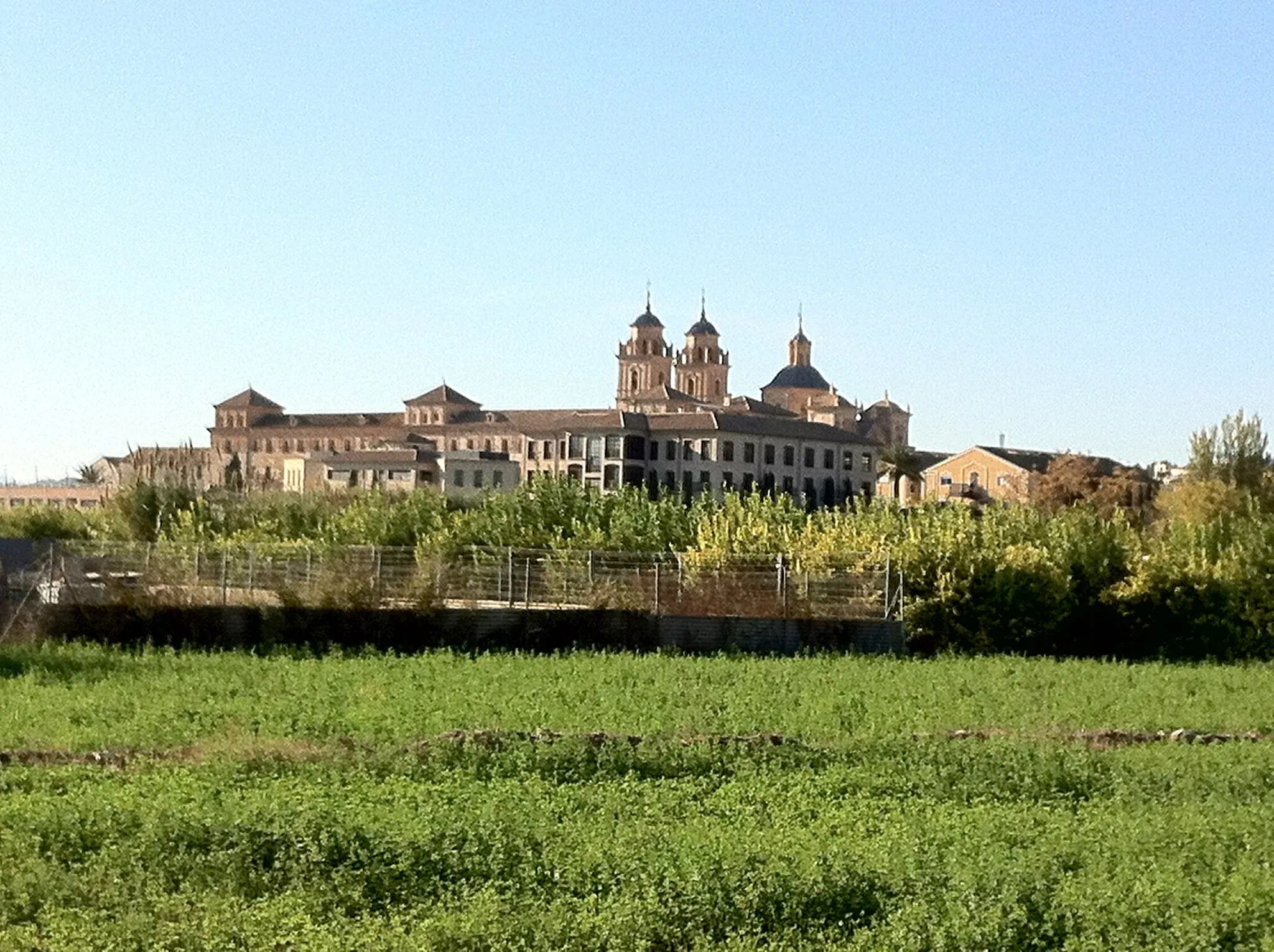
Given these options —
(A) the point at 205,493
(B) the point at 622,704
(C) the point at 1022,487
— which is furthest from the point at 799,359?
(B) the point at 622,704

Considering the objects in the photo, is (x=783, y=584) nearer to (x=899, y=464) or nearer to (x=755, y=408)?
(x=899, y=464)

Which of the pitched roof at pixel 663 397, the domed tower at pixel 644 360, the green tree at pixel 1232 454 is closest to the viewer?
the green tree at pixel 1232 454

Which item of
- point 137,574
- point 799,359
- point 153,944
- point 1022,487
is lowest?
point 153,944

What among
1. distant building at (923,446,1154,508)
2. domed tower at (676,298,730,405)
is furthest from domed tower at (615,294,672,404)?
distant building at (923,446,1154,508)

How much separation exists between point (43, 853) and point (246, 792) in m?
2.14

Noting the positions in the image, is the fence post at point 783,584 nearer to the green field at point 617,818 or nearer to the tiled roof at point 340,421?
the green field at point 617,818

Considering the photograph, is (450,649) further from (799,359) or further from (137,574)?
(799,359)

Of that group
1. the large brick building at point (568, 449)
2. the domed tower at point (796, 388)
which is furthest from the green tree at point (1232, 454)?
the domed tower at point (796, 388)

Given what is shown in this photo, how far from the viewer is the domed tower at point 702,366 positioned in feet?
521

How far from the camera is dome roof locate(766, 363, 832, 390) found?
156500mm

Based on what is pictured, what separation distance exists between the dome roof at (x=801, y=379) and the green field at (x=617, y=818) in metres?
137

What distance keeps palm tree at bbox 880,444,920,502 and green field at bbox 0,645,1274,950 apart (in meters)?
73.1

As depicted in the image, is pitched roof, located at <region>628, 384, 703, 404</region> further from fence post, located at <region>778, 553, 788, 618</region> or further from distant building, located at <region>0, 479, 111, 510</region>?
fence post, located at <region>778, 553, 788, 618</region>

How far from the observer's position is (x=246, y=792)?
1268 centimetres
